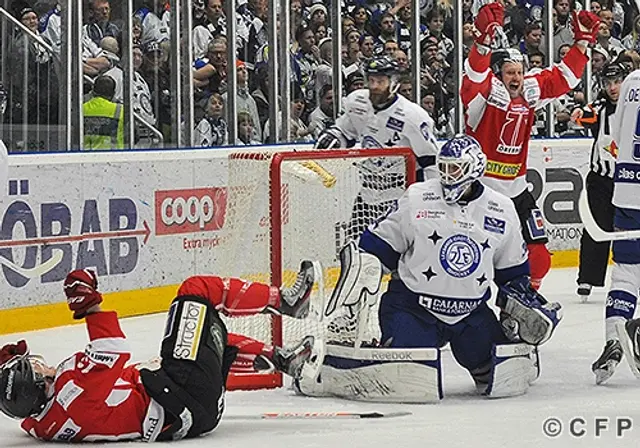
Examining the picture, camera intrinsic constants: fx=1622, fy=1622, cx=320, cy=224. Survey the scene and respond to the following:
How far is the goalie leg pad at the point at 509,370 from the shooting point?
6172mm

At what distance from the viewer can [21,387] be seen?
5.06 meters

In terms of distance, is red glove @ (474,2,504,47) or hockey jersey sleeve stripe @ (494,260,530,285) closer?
hockey jersey sleeve stripe @ (494,260,530,285)

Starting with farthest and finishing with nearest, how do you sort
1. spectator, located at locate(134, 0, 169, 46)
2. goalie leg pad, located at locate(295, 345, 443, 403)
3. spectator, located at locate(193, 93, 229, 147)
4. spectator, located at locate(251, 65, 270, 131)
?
spectator, located at locate(251, 65, 270, 131)
spectator, located at locate(193, 93, 229, 147)
spectator, located at locate(134, 0, 169, 46)
goalie leg pad, located at locate(295, 345, 443, 403)

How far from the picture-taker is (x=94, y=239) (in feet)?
28.9

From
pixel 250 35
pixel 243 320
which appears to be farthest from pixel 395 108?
pixel 250 35

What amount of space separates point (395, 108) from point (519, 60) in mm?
715

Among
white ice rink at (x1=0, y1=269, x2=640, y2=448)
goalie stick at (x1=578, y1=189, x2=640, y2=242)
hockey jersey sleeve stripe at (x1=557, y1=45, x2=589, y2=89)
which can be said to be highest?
hockey jersey sleeve stripe at (x1=557, y1=45, x2=589, y2=89)

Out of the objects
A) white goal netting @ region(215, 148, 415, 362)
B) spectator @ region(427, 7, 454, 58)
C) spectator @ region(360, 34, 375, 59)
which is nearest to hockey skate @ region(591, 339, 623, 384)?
white goal netting @ region(215, 148, 415, 362)

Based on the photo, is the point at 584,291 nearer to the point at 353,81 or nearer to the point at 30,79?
the point at 353,81

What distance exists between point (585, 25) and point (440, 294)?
7.24 feet

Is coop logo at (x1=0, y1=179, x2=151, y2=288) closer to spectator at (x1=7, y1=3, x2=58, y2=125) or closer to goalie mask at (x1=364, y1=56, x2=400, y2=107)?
spectator at (x1=7, y1=3, x2=58, y2=125)

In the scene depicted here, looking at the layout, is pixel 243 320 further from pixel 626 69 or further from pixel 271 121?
pixel 271 121

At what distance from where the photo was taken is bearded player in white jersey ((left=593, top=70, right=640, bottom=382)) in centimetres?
651

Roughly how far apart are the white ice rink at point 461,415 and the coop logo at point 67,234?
676mm
